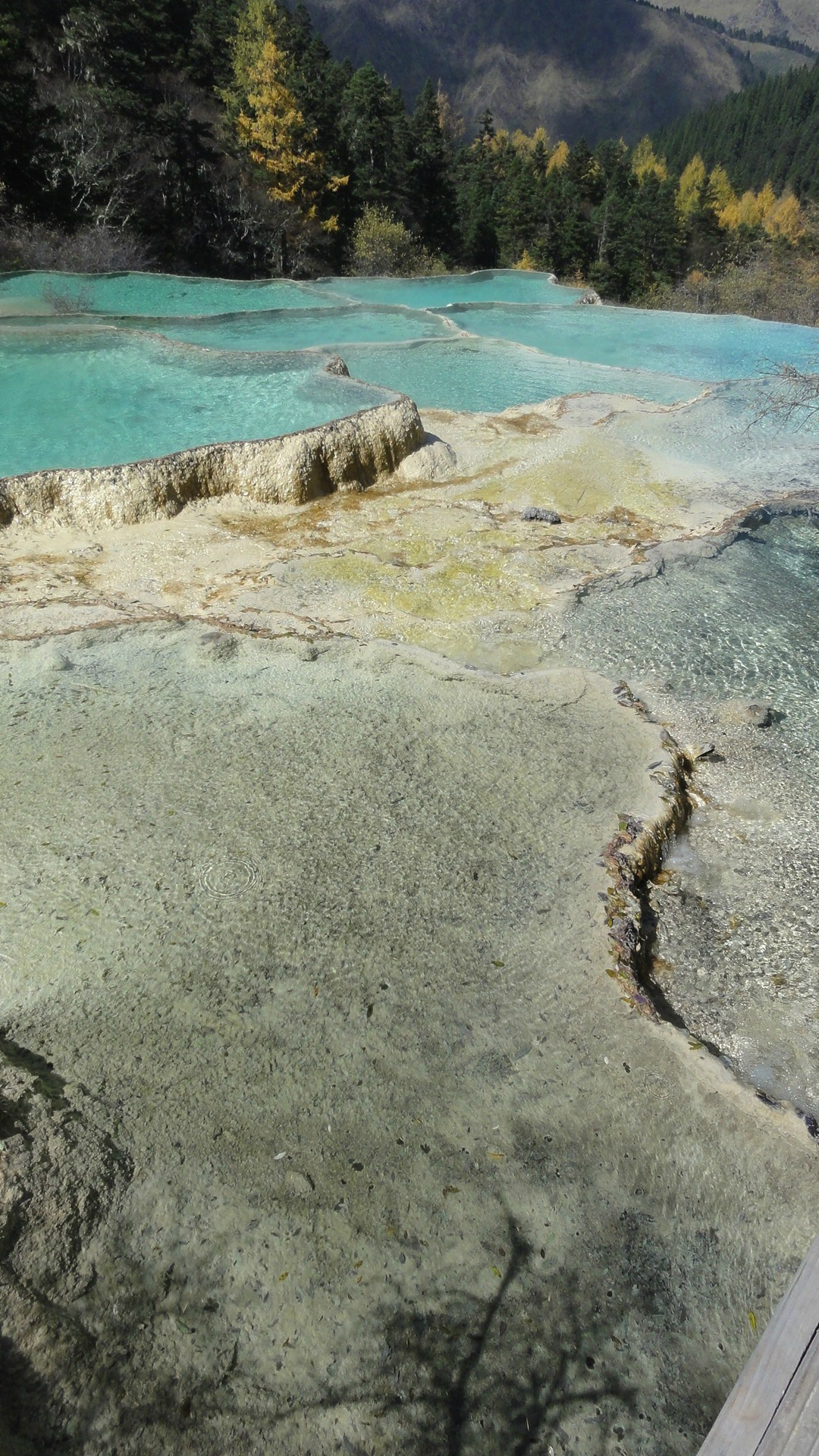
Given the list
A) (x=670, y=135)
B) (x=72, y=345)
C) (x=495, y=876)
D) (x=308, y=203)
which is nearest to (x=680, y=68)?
(x=670, y=135)

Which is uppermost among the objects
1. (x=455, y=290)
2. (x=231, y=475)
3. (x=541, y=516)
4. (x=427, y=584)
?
(x=455, y=290)

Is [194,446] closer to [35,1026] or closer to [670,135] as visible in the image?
[35,1026]

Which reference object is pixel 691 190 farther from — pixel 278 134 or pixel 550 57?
pixel 550 57

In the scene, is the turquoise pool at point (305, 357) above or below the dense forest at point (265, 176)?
below

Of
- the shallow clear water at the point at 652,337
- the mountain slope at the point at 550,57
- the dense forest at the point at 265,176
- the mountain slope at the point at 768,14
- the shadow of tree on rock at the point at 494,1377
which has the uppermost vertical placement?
the mountain slope at the point at 768,14

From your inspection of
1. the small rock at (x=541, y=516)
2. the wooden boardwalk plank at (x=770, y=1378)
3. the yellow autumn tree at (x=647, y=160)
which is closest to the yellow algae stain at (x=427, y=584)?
the small rock at (x=541, y=516)

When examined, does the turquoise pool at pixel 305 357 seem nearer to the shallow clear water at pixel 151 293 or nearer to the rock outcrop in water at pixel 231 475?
the shallow clear water at pixel 151 293

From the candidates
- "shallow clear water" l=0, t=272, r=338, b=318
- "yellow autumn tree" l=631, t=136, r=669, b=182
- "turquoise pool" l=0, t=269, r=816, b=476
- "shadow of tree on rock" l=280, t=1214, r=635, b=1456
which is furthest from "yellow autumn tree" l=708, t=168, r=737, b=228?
"shadow of tree on rock" l=280, t=1214, r=635, b=1456

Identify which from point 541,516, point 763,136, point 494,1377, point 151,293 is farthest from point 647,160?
point 494,1377
